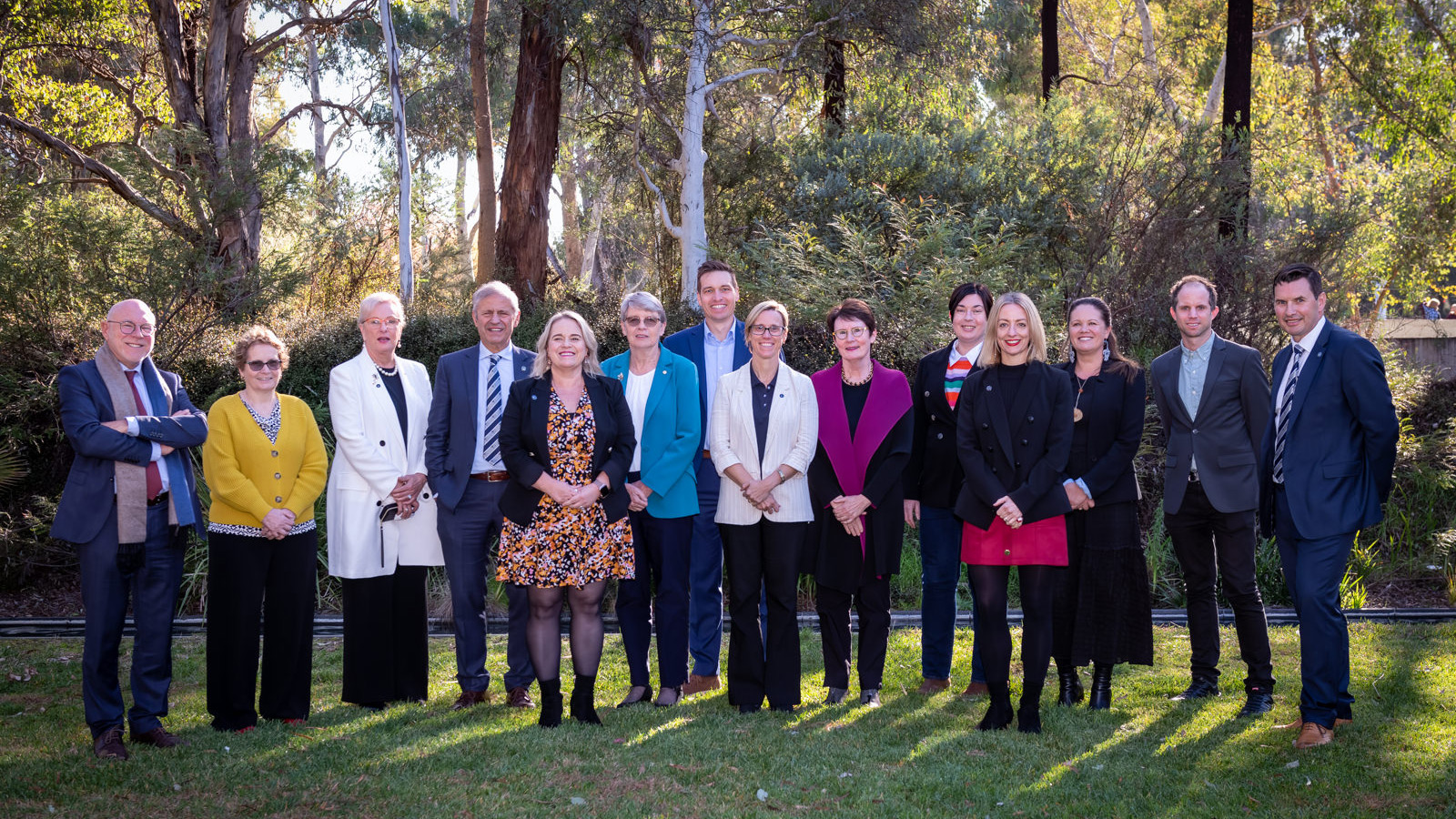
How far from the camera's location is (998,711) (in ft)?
16.8

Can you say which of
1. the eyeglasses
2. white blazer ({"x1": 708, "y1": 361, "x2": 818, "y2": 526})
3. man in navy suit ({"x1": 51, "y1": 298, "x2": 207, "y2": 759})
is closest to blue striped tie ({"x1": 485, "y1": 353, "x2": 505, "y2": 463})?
white blazer ({"x1": 708, "y1": 361, "x2": 818, "y2": 526})

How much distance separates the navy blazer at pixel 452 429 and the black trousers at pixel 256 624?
66cm

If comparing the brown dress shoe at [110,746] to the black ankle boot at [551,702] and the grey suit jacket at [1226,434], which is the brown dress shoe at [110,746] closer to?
the black ankle boot at [551,702]

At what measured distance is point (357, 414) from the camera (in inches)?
216

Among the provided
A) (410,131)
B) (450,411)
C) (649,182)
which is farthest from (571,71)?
(450,411)

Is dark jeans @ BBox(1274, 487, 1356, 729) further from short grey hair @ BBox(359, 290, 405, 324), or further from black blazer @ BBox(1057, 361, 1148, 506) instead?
short grey hair @ BBox(359, 290, 405, 324)

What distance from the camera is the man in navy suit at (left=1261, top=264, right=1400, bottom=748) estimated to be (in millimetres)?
4816

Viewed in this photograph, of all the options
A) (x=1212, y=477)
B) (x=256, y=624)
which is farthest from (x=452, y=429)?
(x=1212, y=477)

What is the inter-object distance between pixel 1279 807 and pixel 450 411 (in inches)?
154

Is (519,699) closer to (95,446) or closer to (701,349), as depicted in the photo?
(701,349)

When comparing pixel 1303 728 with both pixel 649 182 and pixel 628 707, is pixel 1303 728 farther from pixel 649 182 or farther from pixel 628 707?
pixel 649 182

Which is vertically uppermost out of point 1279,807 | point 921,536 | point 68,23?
point 68,23

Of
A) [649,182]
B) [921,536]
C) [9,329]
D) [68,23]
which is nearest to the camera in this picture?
[921,536]

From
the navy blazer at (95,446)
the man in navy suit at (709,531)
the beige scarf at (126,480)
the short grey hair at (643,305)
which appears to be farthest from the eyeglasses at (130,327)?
the man in navy suit at (709,531)
